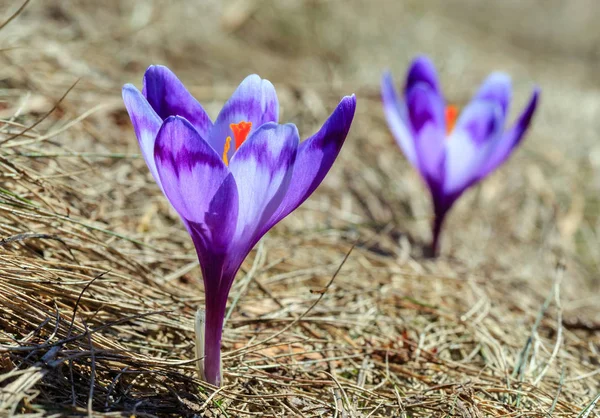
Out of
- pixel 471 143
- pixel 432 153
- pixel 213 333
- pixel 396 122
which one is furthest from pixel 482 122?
pixel 213 333

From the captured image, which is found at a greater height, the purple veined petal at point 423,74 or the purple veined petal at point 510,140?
the purple veined petal at point 423,74

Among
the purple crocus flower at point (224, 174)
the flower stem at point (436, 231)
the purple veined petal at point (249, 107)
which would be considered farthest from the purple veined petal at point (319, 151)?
the flower stem at point (436, 231)

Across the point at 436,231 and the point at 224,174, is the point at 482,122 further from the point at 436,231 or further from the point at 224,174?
the point at 224,174

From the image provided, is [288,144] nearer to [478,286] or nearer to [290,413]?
[290,413]

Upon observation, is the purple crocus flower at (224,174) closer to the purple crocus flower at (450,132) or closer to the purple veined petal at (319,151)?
the purple veined petal at (319,151)

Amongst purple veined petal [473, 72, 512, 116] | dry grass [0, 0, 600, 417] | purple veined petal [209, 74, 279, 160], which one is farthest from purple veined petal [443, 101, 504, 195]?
purple veined petal [209, 74, 279, 160]

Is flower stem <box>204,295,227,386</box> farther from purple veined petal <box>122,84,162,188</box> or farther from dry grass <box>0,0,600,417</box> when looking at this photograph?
purple veined petal <box>122,84,162,188</box>
